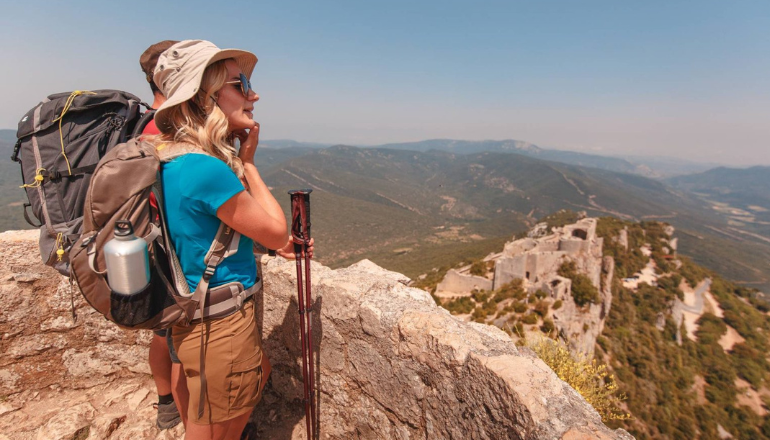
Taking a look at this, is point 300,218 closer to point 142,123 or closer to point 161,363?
point 142,123

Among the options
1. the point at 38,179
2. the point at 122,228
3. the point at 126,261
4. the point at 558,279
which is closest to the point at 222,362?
the point at 126,261

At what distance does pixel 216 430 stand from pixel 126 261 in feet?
3.80

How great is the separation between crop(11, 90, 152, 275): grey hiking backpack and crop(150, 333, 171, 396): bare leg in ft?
2.72

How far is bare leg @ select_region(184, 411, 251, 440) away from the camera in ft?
6.07

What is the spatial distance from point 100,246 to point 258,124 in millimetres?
983

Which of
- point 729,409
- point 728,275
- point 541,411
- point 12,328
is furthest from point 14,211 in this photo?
point 728,275

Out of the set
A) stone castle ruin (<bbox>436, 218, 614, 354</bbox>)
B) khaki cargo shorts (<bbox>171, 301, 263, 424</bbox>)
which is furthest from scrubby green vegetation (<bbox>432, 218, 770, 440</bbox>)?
khaki cargo shorts (<bbox>171, 301, 263, 424</bbox>)

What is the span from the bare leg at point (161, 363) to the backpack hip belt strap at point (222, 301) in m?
1.05

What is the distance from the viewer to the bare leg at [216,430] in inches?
72.9

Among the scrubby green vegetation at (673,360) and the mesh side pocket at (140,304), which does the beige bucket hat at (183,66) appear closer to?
the mesh side pocket at (140,304)

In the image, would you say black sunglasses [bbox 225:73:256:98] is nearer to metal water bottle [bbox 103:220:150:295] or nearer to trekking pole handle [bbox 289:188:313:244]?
trekking pole handle [bbox 289:188:313:244]

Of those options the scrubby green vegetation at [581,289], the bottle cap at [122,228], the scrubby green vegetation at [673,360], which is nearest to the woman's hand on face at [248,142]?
the bottle cap at [122,228]

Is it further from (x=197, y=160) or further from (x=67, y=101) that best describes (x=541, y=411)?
(x=67, y=101)

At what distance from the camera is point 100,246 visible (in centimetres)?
143
